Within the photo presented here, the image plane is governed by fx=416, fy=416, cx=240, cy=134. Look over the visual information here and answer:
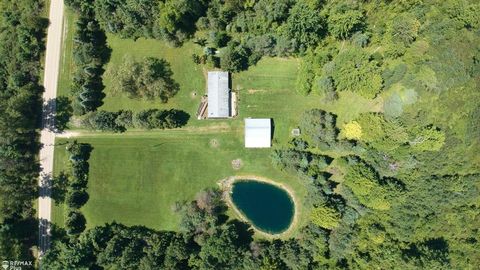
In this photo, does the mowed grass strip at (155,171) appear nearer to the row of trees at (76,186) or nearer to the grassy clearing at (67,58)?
the row of trees at (76,186)

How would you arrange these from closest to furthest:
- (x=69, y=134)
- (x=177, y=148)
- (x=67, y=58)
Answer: (x=177, y=148) → (x=69, y=134) → (x=67, y=58)

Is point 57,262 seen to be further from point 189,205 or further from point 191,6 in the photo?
point 191,6

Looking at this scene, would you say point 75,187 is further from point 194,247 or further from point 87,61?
point 194,247

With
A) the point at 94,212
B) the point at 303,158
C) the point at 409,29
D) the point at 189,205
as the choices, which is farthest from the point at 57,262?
the point at 409,29

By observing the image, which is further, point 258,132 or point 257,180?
point 257,180

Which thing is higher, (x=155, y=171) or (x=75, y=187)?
(x=155, y=171)

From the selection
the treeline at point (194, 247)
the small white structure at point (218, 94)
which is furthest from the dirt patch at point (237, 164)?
the small white structure at point (218, 94)

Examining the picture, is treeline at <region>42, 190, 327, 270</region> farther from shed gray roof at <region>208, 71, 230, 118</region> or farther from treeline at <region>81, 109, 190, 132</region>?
shed gray roof at <region>208, 71, 230, 118</region>

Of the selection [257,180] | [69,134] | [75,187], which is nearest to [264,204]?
[257,180]

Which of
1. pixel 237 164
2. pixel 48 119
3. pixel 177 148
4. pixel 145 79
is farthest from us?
Answer: pixel 48 119
